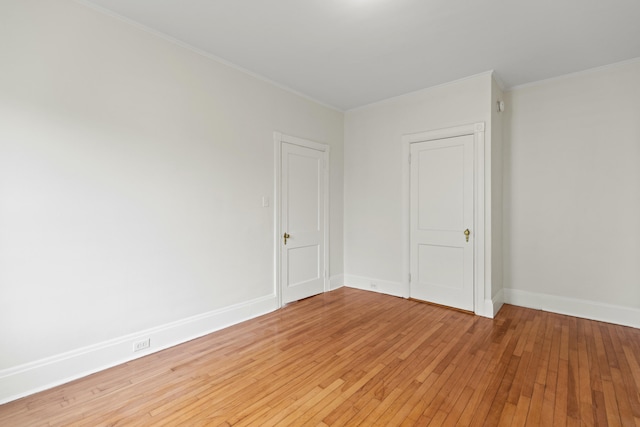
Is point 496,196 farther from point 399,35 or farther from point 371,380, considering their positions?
point 371,380

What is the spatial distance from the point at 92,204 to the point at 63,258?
Answer: 445mm

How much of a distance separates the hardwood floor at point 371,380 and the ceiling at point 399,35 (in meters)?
2.88

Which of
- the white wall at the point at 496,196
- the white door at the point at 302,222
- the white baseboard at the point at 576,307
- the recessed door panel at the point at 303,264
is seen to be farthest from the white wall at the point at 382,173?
the white baseboard at the point at 576,307

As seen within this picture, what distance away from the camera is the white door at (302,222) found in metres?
3.99

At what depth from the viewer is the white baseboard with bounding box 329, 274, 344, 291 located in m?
4.74

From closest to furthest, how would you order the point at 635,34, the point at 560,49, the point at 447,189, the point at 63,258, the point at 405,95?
the point at 63,258, the point at 635,34, the point at 560,49, the point at 447,189, the point at 405,95

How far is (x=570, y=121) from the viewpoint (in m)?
3.59

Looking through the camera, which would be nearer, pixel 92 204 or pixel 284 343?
pixel 92 204

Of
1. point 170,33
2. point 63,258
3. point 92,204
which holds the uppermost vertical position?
point 170,33

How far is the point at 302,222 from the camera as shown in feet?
13.9

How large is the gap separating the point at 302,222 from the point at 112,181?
2319 millimetres

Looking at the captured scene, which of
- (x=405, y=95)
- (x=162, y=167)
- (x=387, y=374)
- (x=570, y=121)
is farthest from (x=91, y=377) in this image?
(x=570, y=121)

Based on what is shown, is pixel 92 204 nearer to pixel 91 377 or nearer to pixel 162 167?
pixel 162 167

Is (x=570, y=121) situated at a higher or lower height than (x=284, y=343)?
higher
